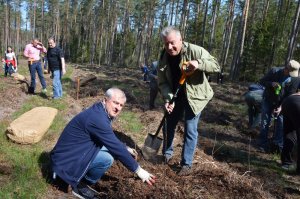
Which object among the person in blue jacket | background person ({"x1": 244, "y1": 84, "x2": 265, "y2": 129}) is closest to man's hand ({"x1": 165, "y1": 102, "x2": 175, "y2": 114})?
the person in blue jacket

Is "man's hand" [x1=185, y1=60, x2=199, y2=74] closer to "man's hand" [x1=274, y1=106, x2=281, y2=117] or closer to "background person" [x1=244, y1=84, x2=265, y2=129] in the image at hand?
"man's hand" [x1=274, y1=106, x2=281, y2=117]

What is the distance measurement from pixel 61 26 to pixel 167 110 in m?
71.8

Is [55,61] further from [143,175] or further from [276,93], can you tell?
[143,175]

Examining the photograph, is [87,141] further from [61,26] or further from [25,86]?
[61,26]

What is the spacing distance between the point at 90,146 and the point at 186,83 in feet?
5.12

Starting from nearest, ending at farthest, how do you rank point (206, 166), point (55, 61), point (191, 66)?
1. point (191, 66)
2. point (206, 166)
3. point (55, 61)

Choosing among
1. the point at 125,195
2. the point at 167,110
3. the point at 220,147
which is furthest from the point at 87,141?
the point at 220,147

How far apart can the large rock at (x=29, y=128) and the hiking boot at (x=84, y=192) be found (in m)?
1.75

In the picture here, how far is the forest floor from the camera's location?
3.78m

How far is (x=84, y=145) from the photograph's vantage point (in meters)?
3.62

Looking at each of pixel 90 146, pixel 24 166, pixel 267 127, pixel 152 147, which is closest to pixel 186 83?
pixel 152 147

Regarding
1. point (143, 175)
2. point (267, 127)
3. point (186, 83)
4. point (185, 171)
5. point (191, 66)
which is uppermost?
point (191, 66)

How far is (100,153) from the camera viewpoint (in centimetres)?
385

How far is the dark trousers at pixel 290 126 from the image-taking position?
4.66 m
